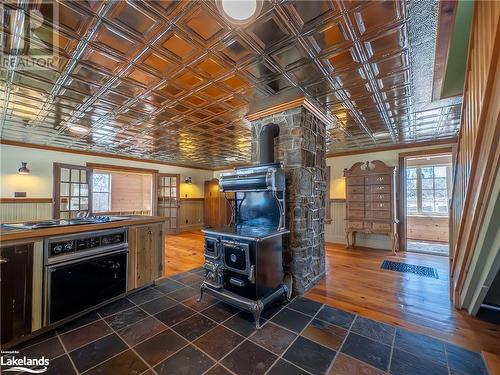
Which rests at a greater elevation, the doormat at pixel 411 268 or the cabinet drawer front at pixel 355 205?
the cabinet drawer front at pixel 355 205

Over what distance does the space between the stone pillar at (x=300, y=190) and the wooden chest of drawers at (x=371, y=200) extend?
2493 millimetres

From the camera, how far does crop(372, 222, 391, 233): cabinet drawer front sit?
15.2ft

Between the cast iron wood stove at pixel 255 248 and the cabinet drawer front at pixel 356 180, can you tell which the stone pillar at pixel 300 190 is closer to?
the cast iron wood stove at pixel 255 248

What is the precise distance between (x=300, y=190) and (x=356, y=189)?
301 centimetres

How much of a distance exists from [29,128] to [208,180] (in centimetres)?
534

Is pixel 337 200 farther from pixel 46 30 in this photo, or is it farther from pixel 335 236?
pixel 46 30

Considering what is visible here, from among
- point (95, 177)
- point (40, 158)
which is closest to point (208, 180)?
point (95, 177)

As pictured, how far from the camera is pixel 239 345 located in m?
1.83

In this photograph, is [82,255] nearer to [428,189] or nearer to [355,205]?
[355,205]

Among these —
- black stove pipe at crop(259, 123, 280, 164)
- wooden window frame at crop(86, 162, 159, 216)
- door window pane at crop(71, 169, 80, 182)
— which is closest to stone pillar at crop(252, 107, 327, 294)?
black stove pipe at crop(259, 123, 280, 164)

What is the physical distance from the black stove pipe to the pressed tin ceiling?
0.42 m

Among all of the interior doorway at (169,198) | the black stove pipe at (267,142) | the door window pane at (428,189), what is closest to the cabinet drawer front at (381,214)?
the door window pane at (428,189)

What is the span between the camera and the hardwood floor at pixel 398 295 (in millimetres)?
2037

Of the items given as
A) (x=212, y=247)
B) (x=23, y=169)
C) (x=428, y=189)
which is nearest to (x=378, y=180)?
(x=428, y=189)
